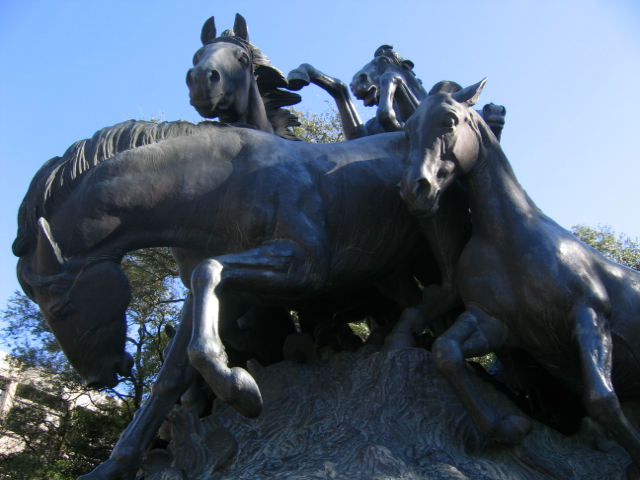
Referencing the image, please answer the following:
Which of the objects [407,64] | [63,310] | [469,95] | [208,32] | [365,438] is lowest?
[365,438]

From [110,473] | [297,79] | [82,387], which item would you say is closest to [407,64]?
[297,79]

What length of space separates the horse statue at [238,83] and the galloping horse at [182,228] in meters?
0.31

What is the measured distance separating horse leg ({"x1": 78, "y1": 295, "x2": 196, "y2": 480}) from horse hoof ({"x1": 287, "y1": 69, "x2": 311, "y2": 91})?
195 centimetres

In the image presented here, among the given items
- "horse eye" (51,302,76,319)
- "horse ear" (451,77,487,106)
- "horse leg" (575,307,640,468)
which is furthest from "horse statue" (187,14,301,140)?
"horse leg" (575,307,640,468)

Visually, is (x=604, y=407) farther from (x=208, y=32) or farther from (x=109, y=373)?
(x=208, y=32)

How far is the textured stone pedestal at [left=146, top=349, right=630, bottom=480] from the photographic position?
2859mm

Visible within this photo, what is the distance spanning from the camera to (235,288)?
10.2ft

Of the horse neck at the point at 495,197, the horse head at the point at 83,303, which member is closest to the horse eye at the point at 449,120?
the horse neck at the point at 495,197

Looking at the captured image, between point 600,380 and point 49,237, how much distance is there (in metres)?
2.49

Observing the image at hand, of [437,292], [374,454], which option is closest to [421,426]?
[374,454]

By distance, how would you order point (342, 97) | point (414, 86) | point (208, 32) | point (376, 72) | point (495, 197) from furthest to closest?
point (414, 86)
point (376, 72)
point (342, 97)
point (208, 32)
point (495, 197)

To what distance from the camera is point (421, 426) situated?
3121 millimetres

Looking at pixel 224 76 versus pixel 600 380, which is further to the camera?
pixel 224 76

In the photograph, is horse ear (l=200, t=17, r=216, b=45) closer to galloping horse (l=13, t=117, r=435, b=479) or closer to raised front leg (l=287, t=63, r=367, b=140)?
raised front leg (l=287, t=63, r=367, b=140)
